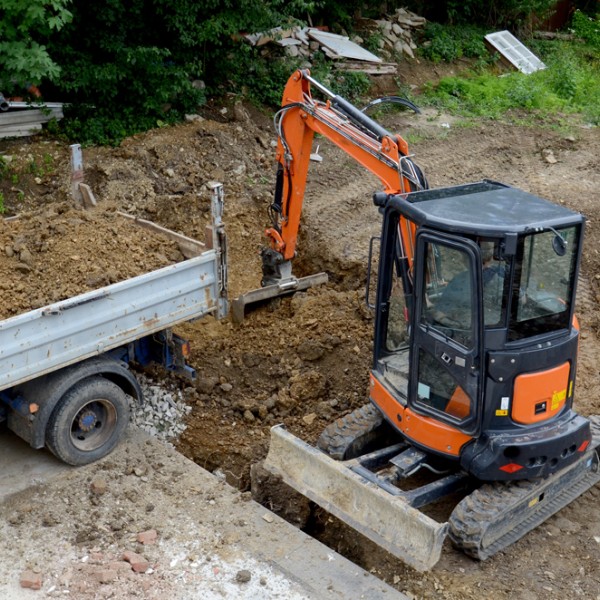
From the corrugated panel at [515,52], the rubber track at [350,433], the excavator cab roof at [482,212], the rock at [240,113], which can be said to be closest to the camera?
the excavator cab roof at [482,212]

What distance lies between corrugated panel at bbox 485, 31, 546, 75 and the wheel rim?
13856mm

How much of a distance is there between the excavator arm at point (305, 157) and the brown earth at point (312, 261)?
0.89ft

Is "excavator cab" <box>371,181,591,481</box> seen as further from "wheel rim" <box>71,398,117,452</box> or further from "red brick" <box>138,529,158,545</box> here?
"wheel rim" <box>71,398,117,452</box>

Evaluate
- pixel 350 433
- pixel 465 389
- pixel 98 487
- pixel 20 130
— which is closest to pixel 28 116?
pixel 20 130

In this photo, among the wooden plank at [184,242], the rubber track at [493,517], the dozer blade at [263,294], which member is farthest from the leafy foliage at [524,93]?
the rubber track at [493,517]

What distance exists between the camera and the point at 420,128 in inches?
597

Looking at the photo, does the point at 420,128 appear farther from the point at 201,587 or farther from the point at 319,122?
the point at 201,587

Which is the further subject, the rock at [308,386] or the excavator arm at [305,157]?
the rock at [308,386]

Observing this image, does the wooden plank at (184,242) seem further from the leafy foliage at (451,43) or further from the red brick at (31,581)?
the leafy foliage at (451,43)

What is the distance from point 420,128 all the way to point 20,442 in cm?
965

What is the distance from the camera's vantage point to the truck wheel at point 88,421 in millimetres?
7156

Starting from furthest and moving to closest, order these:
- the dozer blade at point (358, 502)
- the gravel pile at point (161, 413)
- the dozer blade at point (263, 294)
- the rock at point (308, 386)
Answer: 1. the dozer blade at point (263, 294)
2. the rock at point (308, 386)
3. the gravel pile at point (161, 413)
4. the dozer blade at point (358, 502)

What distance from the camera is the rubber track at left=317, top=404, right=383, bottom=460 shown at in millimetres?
7051

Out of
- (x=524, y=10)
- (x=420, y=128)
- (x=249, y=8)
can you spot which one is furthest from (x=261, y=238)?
(x=524, y=10)
